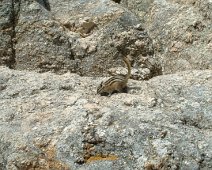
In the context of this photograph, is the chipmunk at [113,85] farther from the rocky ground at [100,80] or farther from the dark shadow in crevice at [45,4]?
the dark shadow in crevice at [45,4]

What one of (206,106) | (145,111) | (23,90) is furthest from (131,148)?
(23,90)

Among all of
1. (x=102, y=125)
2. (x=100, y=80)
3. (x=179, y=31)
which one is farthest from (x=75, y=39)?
(x=102, y=125)

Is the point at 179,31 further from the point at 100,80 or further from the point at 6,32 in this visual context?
the point at 6,32

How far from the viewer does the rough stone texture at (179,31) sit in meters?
10.6

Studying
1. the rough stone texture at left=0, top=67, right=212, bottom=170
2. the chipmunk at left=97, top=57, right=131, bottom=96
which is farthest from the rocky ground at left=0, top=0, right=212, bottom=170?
the chipmunk at left=97, top=57, right=131, bottom=96

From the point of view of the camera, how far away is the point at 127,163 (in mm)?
7824

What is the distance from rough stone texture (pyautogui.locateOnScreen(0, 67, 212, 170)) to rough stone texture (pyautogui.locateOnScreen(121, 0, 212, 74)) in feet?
4.16

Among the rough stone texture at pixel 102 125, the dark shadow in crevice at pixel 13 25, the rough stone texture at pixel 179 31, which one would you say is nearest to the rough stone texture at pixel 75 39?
the dark shadow in crevice at pixel 13 25

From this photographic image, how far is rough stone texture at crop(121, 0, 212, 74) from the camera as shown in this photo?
10625 millimetres

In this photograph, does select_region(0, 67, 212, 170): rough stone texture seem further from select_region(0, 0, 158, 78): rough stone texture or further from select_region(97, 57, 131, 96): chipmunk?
select_region(0, 0, 158, 78): rough stone texture

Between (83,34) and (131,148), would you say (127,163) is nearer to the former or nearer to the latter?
(131,148)

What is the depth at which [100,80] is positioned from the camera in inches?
384

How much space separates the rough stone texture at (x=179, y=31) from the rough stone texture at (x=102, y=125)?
1269mm

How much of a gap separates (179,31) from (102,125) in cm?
353
